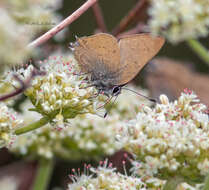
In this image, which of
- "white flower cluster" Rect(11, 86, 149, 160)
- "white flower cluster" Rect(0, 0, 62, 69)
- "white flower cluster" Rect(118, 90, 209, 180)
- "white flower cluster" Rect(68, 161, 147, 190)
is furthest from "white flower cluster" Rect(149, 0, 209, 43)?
"white flower cluster" Rect(68, 161, 147, 190)

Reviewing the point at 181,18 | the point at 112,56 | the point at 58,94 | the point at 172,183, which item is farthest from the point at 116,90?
the point at 181,18

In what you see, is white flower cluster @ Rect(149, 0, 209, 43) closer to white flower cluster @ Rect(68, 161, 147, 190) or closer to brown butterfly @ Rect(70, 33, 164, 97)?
brown butterfly @ Rect(70, 33, 164, 97)

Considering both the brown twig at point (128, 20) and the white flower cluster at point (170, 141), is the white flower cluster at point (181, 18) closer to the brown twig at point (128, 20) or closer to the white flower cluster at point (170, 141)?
the brown twig at point (128, 20)

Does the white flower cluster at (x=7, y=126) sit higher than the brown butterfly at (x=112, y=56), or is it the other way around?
the brown butterfly at (x=112, y=56)

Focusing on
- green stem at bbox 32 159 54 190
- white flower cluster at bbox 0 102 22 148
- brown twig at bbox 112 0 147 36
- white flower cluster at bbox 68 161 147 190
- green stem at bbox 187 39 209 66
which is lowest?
green stem at bbox 32 159 54 190

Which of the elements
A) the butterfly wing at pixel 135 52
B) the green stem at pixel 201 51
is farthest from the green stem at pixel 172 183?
the green stem at pixel 201 51

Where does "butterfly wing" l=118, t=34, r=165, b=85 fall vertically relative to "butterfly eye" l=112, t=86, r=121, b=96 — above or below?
above

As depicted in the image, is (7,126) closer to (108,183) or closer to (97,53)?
(108,183)

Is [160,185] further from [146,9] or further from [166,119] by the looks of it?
[146,9]
